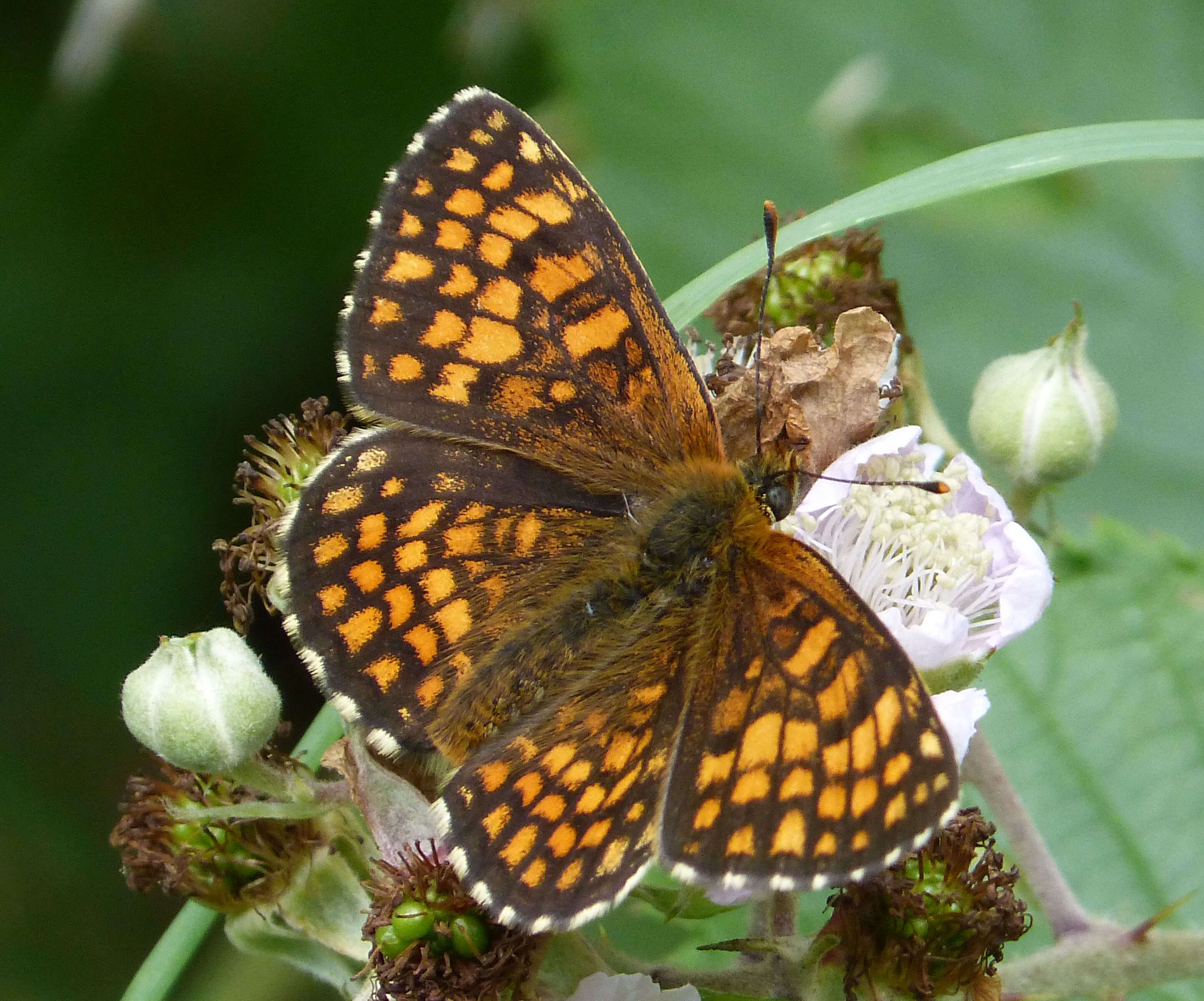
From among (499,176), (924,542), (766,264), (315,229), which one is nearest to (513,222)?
(499,176)

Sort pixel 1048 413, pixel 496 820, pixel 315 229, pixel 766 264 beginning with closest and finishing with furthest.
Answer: pixel 496 820, pixel 766 264, pixel 1048 413, pixel 315 229

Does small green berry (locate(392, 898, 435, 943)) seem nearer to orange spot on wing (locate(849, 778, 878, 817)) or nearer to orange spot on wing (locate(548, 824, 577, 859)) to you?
orange spot on wing (locate(548, 824, 577, 859))

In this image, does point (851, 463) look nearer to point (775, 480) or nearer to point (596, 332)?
point (775, 480)

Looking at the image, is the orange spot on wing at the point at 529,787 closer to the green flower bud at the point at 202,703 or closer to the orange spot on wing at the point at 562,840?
the orange spot on wing at the point at 562,840

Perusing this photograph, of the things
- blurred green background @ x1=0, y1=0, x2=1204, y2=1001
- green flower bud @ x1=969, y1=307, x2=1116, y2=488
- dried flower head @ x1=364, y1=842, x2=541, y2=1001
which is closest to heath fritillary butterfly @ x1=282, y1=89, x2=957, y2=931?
dried flower head @ x1=364, y1=842, x2=541, y2=1001

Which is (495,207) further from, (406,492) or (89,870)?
(89,870)

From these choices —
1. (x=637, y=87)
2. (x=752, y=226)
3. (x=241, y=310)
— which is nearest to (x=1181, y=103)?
(x=752, y=226)
